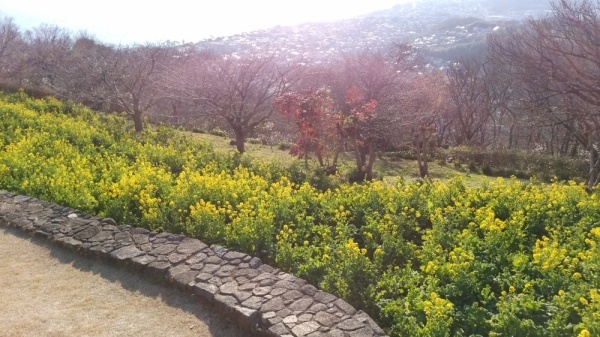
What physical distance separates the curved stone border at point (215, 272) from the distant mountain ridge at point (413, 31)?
87.8ft

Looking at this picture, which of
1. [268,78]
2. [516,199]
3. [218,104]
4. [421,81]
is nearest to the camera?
[516,199]

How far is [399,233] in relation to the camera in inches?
272

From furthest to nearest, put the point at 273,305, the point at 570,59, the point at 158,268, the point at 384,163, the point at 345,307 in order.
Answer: the point at 384,163
the point at 570,59
the point at 158,268
the point at 273,305
the point at 345,307

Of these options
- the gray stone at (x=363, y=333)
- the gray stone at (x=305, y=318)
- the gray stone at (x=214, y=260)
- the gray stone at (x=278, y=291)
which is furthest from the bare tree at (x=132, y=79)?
the gray stone at (x=363, y=333)

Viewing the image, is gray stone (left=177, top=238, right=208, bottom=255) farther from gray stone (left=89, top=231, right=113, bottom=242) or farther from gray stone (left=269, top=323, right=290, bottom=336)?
gray stone (left=269, top=323, right=290, bottom=336)

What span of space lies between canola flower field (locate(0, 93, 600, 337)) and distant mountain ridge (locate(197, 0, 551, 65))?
82.8ft

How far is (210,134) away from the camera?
2277 centimetres

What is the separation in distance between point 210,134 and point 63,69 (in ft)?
27.5

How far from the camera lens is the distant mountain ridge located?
154 feet

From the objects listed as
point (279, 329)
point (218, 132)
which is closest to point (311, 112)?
point (279, 329)

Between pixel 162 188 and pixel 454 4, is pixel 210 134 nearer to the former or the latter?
pixel 162 188

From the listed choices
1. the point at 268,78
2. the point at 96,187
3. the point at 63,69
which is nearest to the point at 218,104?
the point at 268,78

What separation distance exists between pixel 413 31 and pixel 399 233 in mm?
86805

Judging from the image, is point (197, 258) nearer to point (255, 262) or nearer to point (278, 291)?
point (255, 262)
